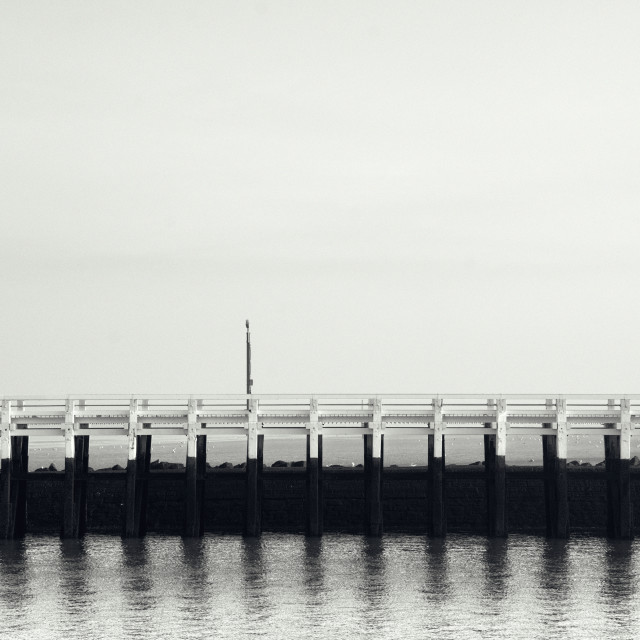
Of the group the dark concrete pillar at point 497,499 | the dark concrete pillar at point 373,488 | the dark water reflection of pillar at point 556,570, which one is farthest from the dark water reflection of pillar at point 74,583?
the dark concrete pillar at point 497,499

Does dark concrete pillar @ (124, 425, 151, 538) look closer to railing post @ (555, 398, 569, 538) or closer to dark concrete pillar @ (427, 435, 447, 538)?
dark concrete pillar @ (427, 435, 447, 538)

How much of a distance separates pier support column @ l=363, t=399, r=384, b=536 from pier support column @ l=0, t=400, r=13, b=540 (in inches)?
427

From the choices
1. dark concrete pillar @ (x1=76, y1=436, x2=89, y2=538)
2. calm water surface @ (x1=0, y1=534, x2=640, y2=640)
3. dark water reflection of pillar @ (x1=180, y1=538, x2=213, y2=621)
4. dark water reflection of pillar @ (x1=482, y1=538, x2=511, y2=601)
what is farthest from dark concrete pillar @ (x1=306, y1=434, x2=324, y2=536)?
dark concrete pillar @ (x1=76, y1=436, x2=89, y2=538)

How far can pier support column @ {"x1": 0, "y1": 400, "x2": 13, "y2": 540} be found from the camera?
36969 mm

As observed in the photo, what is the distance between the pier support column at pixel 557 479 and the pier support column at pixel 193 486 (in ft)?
35.1

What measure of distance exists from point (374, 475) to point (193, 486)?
5.38 meters

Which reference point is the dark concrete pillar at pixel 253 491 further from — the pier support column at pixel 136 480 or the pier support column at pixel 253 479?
the pier support column at pixel 136 480

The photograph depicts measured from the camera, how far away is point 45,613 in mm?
28266

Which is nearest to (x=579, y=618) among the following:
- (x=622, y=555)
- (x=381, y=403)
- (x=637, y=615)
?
(x=637, y=615)

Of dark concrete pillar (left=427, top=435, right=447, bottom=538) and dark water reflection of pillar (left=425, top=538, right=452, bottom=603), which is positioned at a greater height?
dark concrete pillar (left=427, top=435, right=447, bottom=538)

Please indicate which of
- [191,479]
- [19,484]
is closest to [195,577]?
[191,479]

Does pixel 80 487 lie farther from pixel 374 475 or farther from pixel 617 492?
pixel 617 492

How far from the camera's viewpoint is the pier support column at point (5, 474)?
121 feet

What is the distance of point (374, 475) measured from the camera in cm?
3641
